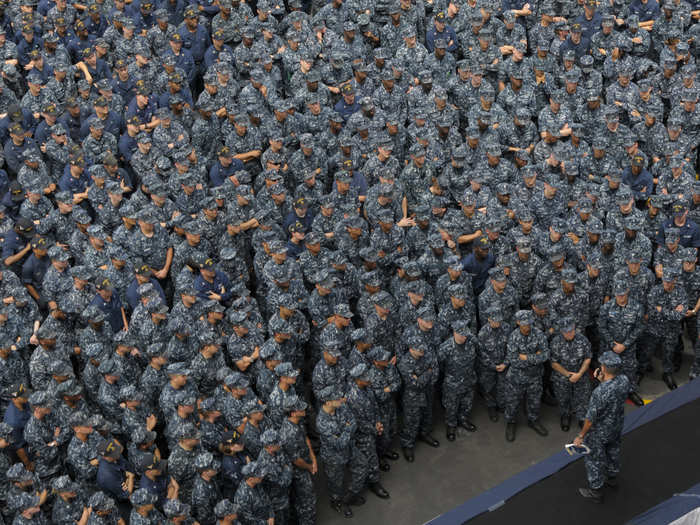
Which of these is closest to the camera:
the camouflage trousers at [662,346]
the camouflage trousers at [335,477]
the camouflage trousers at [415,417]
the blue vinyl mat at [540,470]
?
the blue vinyl mat at [540,470]

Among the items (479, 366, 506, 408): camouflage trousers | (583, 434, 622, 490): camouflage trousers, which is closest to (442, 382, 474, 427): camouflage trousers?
(479, 366, 506, 408): camouflage trousers

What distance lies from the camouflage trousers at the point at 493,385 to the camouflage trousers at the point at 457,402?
231mm

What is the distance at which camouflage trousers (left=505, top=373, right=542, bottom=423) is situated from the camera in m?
13.2

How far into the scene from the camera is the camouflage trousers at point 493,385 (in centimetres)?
1340

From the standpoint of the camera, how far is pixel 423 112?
52.0 ft

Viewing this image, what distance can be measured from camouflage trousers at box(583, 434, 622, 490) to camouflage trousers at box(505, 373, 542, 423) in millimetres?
1650

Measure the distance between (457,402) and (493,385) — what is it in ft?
1.95

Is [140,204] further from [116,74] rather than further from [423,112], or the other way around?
[423,112]

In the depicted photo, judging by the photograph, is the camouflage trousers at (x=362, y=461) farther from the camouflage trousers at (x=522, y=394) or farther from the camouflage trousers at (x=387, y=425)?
the camouflage trousers at (x=522, y=394)

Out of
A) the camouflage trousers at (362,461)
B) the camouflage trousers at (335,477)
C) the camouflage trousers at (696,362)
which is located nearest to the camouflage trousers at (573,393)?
the camouflage trousers at (696,362)

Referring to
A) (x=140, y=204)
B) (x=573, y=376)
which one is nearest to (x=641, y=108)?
(x=573, y=376)

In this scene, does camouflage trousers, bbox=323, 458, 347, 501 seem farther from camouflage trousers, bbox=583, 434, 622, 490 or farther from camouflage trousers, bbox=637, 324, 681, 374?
camouflage trousers, bbox=637, 324, 681, 374

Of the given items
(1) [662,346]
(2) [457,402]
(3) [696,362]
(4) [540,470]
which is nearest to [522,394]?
(2) [457,402]

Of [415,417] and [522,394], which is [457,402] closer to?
[415,417]
